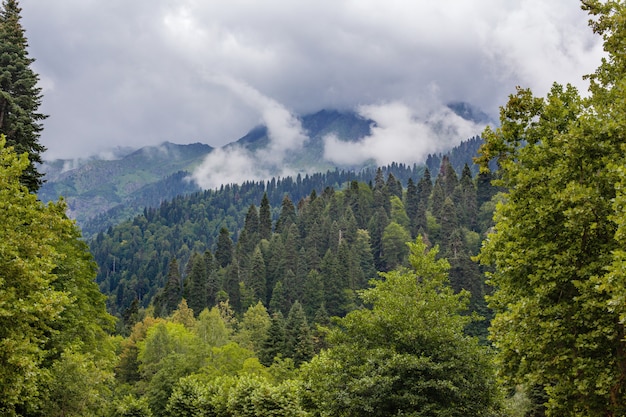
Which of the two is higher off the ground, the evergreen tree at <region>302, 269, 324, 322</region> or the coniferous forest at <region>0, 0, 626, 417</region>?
the evergreen tree at <region>302, 269, 324, 322</region>

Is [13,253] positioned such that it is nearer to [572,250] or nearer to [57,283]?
[57,283]

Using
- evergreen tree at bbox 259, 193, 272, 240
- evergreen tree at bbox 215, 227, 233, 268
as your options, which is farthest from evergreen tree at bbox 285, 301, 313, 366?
evergreen tree at bbox 259, 193, 272, 240

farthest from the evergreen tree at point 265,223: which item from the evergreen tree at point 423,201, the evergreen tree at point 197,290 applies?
the evergreen tree at point 423,201

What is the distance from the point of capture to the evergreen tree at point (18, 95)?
37188 mm

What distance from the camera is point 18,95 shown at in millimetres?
40000

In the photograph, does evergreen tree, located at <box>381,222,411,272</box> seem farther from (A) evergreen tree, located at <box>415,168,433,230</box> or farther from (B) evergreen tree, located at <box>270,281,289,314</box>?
(B) evergreen tree, located at <box>270,281,289,314</box>

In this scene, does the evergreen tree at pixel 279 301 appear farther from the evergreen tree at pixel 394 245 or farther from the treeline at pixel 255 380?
the treeline at pixel 255 380

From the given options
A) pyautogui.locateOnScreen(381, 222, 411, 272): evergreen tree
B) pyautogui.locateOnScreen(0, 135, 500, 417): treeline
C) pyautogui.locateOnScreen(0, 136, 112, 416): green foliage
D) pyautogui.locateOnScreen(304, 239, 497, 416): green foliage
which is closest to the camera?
pyautogui.locateOnScreen(0, 136, 112, 416): green foliage

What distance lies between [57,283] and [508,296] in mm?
26774

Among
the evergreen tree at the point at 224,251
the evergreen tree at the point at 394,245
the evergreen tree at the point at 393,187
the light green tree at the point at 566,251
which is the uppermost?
the evergreen tree at the point at 393,187

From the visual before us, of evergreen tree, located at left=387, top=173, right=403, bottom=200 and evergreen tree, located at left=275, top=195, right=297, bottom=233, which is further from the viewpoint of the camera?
evergreen tree, located at left=387, top=173, right=403, bottom=200

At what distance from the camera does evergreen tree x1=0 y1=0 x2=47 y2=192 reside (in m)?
37.2

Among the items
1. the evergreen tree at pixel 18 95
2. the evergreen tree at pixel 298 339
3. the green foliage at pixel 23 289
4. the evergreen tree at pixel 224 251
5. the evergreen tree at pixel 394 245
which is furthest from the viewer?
the evergreen tree at pixel 224 251

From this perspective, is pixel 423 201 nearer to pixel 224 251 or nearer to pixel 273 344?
pixel 224 251
